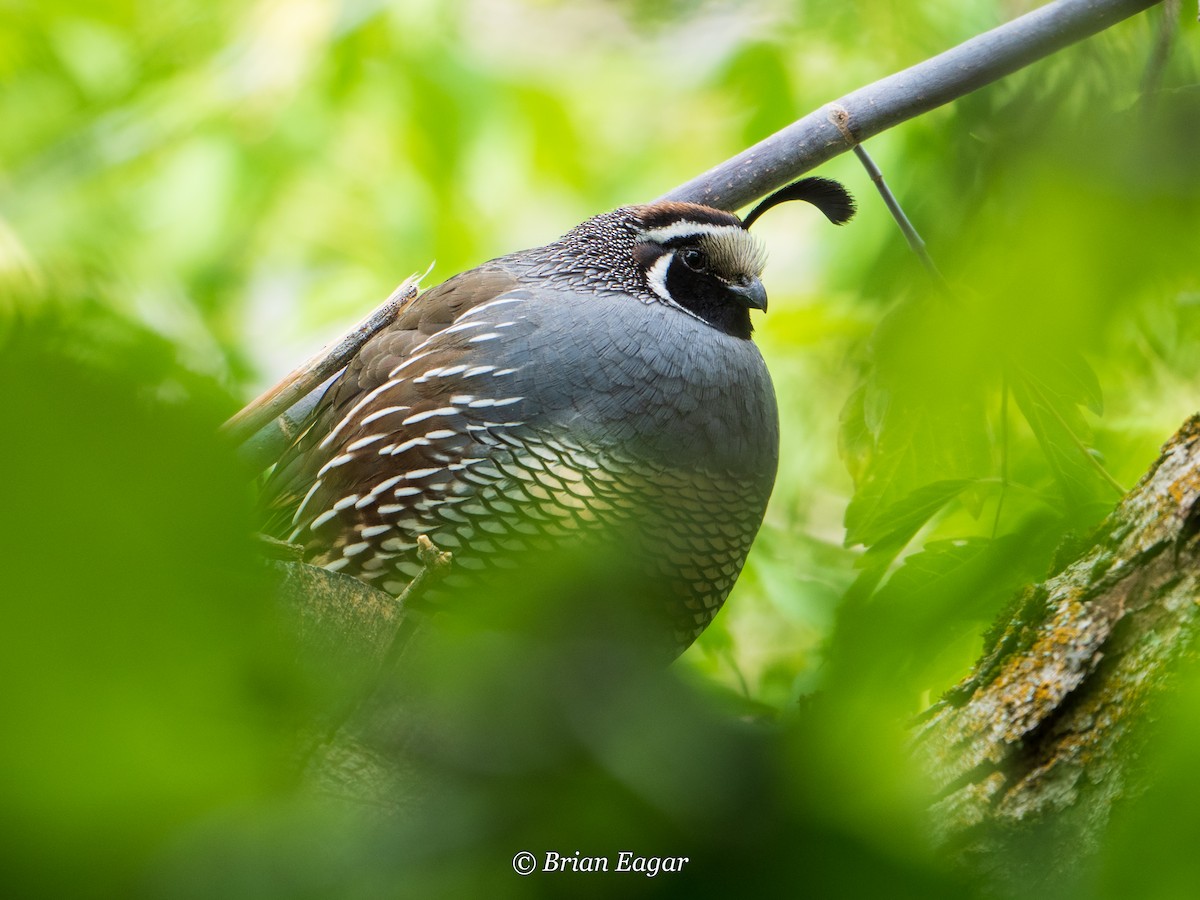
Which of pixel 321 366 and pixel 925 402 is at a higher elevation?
pixel 321 366

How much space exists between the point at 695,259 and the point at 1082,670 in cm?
148

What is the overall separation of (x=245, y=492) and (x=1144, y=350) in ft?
5.81

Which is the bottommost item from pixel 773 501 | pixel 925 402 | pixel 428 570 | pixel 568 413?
pixel 428 570

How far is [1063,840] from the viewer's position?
22.1 inches

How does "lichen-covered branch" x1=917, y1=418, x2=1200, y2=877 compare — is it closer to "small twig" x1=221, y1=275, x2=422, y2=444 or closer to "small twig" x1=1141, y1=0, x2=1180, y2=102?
"small twig" x1=1141, y1=0, x2=1180, y2=102

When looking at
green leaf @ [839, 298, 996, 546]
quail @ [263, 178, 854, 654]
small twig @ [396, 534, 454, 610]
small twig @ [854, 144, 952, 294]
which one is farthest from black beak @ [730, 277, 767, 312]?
small twig @ [396, 534, 454, 610]


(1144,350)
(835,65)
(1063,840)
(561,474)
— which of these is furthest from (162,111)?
(1063,840)

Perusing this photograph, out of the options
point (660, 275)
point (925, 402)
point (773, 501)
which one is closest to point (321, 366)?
point (660, 275)

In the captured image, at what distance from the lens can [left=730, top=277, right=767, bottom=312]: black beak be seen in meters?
2.46

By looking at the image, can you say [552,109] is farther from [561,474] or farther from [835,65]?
[561,474]

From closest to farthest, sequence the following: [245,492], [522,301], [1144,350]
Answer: [245,492], [1144,350], [522,301]

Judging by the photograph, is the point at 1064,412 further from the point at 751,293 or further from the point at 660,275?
the point at 660,275

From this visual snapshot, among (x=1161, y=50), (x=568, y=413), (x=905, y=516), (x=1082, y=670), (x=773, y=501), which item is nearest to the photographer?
(x=1082, y=670)

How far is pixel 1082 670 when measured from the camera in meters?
1.18
